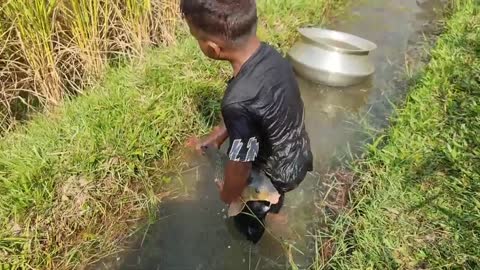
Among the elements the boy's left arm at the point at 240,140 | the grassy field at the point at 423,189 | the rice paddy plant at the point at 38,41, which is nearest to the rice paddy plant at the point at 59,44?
the rice paddy plant at the point at 38,41

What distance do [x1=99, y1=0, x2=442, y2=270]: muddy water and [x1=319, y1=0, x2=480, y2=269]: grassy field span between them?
34 cm

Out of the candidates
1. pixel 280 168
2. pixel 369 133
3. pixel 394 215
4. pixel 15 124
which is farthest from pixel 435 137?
pixel 15 124

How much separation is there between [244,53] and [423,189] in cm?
140

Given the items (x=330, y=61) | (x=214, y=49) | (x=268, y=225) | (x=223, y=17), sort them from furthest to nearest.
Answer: (x=330, y=61) → (x=268, y=225) → (x=214, y=49) → (x=223, y=17)

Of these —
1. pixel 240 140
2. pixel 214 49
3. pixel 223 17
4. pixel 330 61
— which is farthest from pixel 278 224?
pixel 330 61

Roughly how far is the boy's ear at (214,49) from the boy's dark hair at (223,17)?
0.05m

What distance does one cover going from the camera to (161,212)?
289cm

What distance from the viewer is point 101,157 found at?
2.86 m

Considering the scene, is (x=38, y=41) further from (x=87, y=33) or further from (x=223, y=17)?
(x=223, y=17)

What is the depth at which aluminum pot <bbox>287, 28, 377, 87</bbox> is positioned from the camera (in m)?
3.85

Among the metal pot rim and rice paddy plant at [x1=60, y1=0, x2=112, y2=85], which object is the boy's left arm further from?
the metal pot rim

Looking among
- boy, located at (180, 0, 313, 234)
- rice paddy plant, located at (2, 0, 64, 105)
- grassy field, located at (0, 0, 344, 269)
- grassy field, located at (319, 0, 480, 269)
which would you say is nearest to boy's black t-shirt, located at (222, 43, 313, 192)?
boy, located at (180, 0, 313, 234)

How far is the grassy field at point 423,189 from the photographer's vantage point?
2227 mm

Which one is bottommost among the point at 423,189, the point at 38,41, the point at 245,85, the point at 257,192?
the point at 423,189
